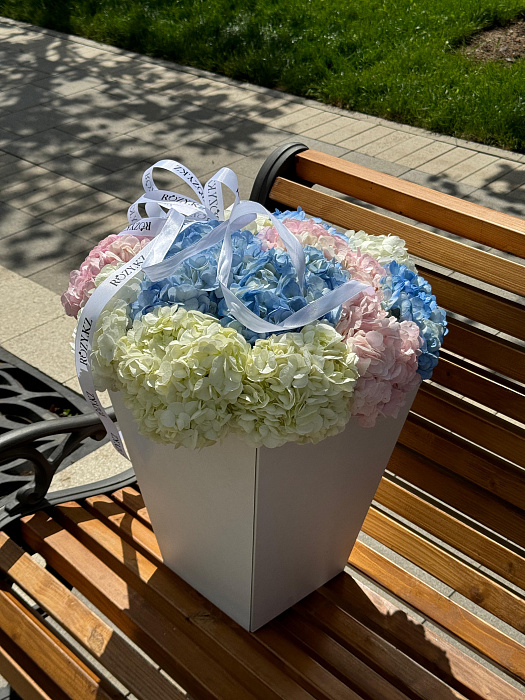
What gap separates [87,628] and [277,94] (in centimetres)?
539

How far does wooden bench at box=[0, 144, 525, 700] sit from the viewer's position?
5.20 feet

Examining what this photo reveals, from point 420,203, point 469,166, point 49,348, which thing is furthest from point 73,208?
point 420,203

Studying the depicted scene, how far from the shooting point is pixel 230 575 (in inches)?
62.8

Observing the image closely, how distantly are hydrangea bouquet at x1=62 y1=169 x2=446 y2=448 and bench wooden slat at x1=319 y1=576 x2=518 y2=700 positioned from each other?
590 millimetres

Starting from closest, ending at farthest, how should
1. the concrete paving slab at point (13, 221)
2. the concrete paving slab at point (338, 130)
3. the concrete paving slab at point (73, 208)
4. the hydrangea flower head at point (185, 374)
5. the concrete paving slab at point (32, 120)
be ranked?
the hydrangea flower head at point (185, 374)
the concrete paving slab at point (13, 221)
the concrete paving slab at point (73, 208)
the concrete paving slab at point (338, 130)
the concrete paving slab at point (32, 120)

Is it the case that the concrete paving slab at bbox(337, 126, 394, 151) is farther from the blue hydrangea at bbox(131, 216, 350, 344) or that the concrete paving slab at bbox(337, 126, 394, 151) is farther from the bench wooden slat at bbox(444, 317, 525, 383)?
the blue hydrangea at bbox(131, 216, 350, 344)

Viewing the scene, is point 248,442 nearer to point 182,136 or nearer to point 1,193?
point 1,193

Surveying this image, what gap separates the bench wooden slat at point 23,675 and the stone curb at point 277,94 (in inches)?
173

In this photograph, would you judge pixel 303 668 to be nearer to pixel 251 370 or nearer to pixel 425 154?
pixel 251 370

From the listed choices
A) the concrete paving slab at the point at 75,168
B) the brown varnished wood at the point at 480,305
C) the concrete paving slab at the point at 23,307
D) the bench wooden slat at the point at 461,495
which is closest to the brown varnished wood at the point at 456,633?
the bench wooden slat at the point at 461,495

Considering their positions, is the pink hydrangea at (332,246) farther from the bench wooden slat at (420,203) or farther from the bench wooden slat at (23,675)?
the bench wooden slat at (23,675)

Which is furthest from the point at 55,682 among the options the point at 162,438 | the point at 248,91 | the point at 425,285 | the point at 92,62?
the point at 92,62

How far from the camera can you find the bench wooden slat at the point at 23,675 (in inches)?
63.9

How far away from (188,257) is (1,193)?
396 cm
